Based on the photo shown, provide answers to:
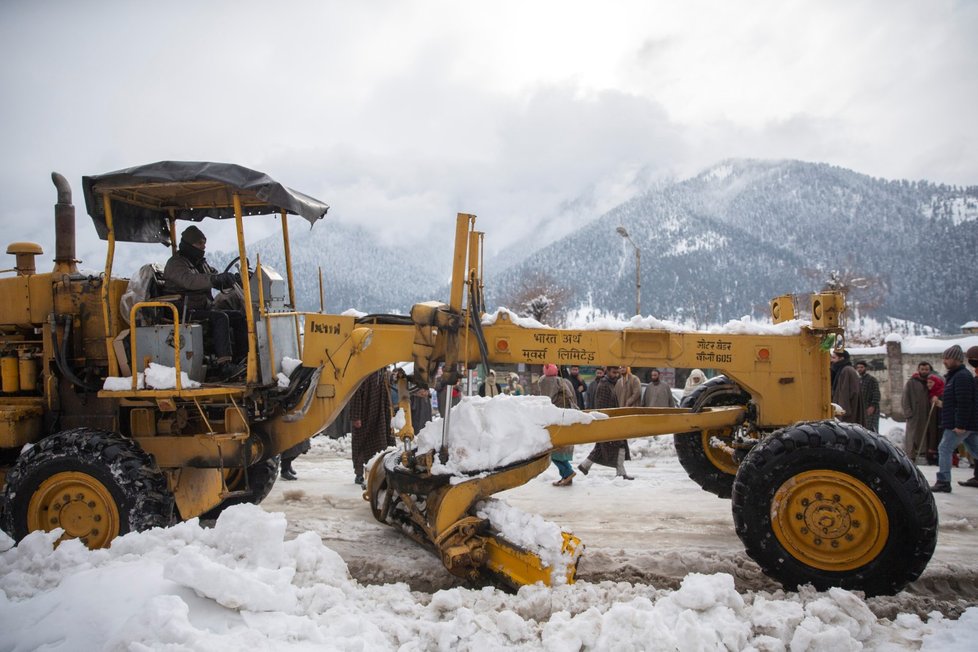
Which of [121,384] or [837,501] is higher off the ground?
[121,384]

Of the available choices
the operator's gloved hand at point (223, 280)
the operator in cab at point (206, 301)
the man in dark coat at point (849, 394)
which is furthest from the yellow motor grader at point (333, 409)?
the man in dark coat at point (849, 394)

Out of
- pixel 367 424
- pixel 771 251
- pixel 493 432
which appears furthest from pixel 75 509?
pixel 771 251

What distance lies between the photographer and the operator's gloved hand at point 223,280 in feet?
19.4

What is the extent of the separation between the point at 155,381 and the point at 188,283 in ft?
2.85

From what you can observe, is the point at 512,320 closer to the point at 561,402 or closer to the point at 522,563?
the point at 522,563

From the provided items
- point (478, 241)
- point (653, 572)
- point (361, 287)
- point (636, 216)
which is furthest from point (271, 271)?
point (636, 216)

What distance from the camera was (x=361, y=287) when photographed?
51.1 m

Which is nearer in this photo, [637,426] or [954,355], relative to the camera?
[637,426]

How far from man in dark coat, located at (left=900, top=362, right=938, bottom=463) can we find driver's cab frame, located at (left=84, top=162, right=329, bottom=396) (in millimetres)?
8646

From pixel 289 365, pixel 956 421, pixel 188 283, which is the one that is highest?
pixel 188 283

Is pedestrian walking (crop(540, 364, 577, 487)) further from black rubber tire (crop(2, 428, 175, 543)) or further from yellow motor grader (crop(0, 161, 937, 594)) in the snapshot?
black rubber tire (crop(2, 428, 175, 543))

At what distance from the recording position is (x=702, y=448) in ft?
21.0

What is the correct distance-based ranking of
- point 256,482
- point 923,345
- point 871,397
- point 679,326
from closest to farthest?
point 679,326, point 256,482, point 871,397, point 923,345

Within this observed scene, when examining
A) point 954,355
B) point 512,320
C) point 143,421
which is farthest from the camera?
point 954,355
